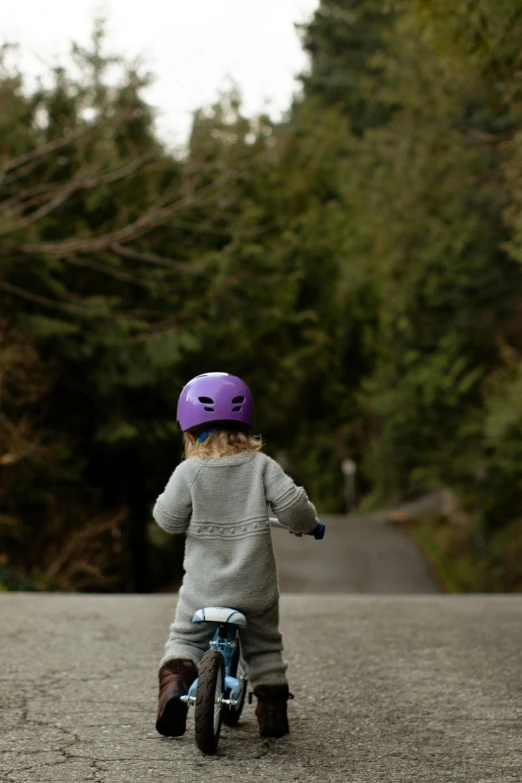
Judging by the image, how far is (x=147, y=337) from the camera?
617 inches

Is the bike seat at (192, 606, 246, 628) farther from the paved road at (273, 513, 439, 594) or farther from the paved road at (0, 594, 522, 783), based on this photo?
the paved road at (273, 513, 439, 594)

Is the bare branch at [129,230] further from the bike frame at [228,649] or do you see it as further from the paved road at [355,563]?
the paved road at [355,563]

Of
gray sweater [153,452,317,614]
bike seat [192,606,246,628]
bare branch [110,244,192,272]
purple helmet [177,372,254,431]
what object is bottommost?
bike seat [192,606,246,628]

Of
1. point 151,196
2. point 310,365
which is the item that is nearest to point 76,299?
point 151,196

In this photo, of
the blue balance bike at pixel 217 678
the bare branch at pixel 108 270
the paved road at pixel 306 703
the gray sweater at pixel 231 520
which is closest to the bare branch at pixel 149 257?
the bare branch at pixel 108 270

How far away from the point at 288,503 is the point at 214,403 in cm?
50

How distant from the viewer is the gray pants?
14.9 ft

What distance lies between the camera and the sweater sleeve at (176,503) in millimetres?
4559

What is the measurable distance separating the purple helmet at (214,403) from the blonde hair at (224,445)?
67mm

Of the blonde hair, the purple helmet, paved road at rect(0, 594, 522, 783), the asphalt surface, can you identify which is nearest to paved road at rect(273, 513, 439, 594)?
the asphalt surface

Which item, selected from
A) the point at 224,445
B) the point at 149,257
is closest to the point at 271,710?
the point at 224,445

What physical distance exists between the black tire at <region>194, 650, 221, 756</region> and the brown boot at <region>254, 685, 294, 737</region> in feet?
1.14

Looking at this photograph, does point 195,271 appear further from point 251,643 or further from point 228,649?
point 228,649

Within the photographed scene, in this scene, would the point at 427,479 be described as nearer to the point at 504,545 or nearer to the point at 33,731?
the point at 504,545
